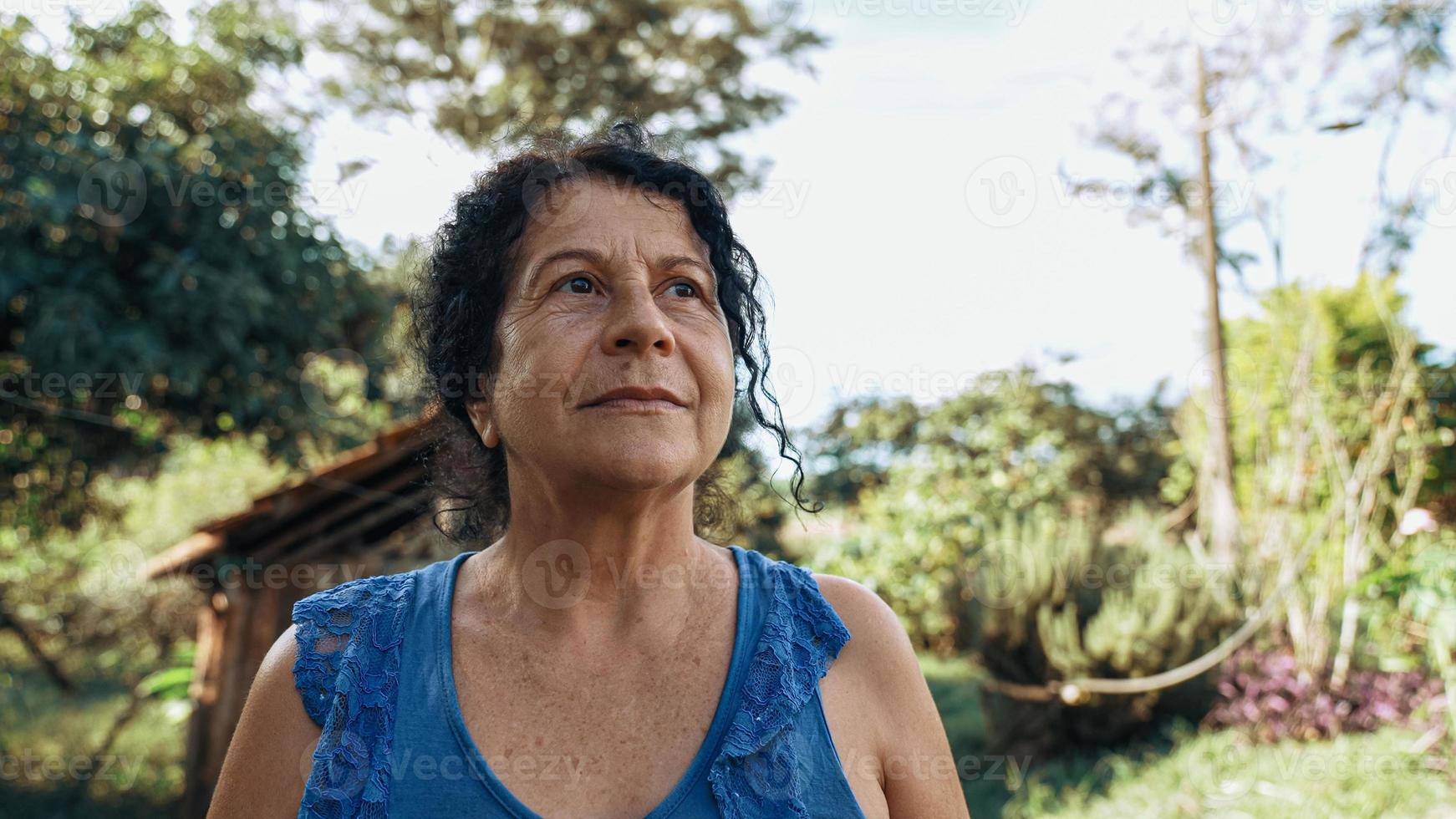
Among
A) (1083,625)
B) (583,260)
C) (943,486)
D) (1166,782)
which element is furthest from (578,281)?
(943,486)

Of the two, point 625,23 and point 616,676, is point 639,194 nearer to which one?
point 616,676

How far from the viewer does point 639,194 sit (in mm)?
1796

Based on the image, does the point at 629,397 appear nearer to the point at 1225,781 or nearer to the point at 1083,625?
the point at 1225,781

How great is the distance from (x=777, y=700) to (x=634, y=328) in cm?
63

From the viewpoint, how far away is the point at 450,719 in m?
1.54

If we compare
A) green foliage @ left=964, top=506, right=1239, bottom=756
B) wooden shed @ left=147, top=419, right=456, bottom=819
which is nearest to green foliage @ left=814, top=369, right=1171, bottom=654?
green foliage @ left=964, top=506, right=1239, bottom=756

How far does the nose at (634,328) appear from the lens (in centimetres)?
158

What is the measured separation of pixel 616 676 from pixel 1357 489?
24.7ft

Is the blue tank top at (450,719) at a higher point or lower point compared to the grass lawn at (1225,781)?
higher

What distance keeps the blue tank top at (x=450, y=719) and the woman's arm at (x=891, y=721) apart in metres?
0.05
